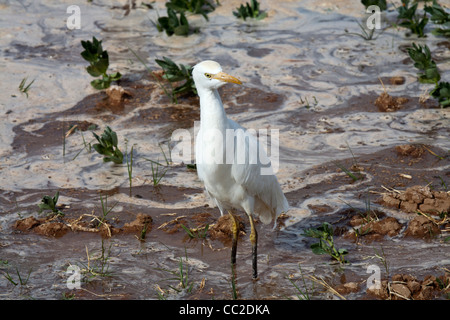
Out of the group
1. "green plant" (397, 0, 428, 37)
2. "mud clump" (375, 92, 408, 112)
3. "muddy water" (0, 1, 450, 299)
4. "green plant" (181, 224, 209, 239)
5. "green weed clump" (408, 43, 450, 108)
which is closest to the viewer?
"muddy water" (0, 1, 450, 299)

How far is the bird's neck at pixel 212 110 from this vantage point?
415cm

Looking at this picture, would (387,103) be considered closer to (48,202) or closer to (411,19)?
(411,19)

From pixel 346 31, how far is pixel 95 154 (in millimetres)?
3773

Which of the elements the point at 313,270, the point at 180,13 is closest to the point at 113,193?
the point at 313,270

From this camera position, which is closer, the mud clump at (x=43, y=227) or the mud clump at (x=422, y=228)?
the mud clump at (x=422, y=228)

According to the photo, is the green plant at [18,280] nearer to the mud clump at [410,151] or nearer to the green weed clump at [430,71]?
the mud clump at [410,151]

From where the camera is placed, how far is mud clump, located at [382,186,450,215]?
5039 mm

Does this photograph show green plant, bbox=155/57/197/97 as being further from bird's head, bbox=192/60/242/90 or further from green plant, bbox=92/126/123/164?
bird's head, bbox=192/60/242/90

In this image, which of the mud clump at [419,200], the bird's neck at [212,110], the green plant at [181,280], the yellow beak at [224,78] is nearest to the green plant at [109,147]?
the green plant at [181,280]

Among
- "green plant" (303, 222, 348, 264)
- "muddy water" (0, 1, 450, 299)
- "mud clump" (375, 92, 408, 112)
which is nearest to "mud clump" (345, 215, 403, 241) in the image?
"muddy water" (0, 1, 450, 299)

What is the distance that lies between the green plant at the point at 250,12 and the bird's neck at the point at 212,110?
15.2ft

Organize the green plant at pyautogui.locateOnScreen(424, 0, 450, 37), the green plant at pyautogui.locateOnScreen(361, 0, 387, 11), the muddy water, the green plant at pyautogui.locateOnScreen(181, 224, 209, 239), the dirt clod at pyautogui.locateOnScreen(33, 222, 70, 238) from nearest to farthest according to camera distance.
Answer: the muddy water
the green plant at pyautogui.locateOnScreen(181, 224, 209, 239)
the dirt clod at pyautogui.locateOnScreen(33, 222, 70, 238)
the green plant at pyautogui.locateOnScreen(424, 0, 450, 37)
the green plant at pyautogui.locateOnScreen(361, 0, 387, 11)

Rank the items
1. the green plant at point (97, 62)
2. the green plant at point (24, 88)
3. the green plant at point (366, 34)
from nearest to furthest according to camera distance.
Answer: the green plant at point (97, 62), the green plant at point (24, 88), the green plant at point (366, 34)

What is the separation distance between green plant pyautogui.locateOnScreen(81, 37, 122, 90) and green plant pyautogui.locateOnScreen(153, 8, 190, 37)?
1.20 meters
